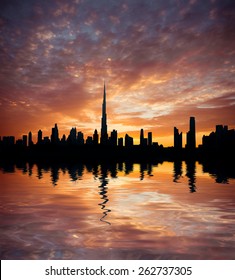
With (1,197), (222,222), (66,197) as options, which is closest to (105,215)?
(222,222)

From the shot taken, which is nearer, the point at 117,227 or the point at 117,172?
the point at 117,227

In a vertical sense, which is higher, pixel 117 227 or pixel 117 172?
pixel 117 227

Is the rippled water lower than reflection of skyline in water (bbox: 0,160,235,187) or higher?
higher

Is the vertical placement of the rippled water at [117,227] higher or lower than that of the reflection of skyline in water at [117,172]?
higher

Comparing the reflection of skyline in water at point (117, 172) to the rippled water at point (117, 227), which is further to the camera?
the reflection of skyline in water at point (117, 172)

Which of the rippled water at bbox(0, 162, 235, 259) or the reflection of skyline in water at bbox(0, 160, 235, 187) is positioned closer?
the rippled water at bbox(0, 162, 235, 259)

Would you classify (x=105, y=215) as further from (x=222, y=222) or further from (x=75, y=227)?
(x=222, y=222)

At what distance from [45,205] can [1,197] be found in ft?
13.5
